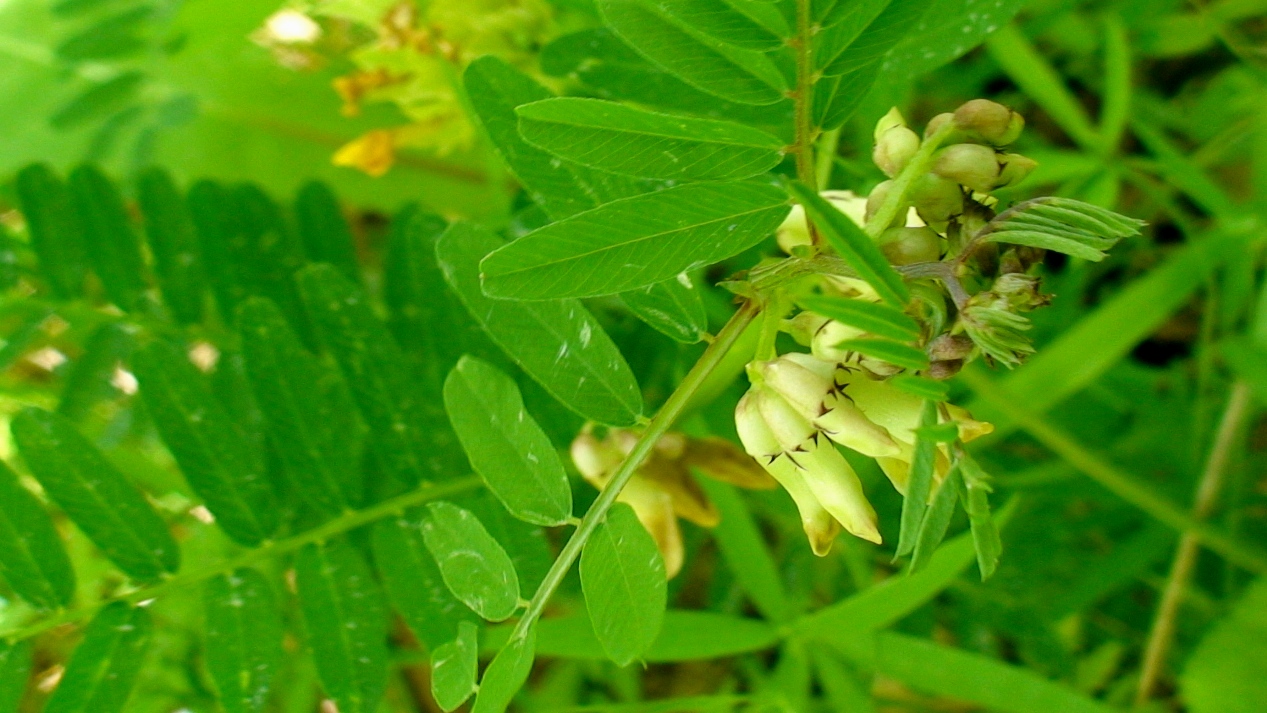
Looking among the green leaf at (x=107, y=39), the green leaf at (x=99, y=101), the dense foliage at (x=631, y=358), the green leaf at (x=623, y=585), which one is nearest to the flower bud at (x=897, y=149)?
the dense foliage at (x=631, y=358)

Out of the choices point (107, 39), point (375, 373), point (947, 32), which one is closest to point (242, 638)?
point (375, 373)

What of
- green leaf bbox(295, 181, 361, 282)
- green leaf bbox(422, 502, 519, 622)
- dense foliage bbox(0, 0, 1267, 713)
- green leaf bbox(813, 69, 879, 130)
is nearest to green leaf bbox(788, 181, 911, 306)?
dense foliage bbox(0, 0, 1267, 713)

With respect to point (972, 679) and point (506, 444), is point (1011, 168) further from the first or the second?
point (972, 679)

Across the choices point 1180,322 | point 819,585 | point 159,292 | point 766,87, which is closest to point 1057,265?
point 1180,322

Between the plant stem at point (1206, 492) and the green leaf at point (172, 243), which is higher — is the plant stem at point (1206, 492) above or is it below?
below

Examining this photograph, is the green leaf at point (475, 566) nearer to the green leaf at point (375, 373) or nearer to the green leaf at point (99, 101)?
the green leaf at point (375, 373)

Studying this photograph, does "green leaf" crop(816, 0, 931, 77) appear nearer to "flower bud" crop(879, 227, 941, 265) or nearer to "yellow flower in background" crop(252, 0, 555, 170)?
"flower bud" crop(879, 227, 941, 265)
